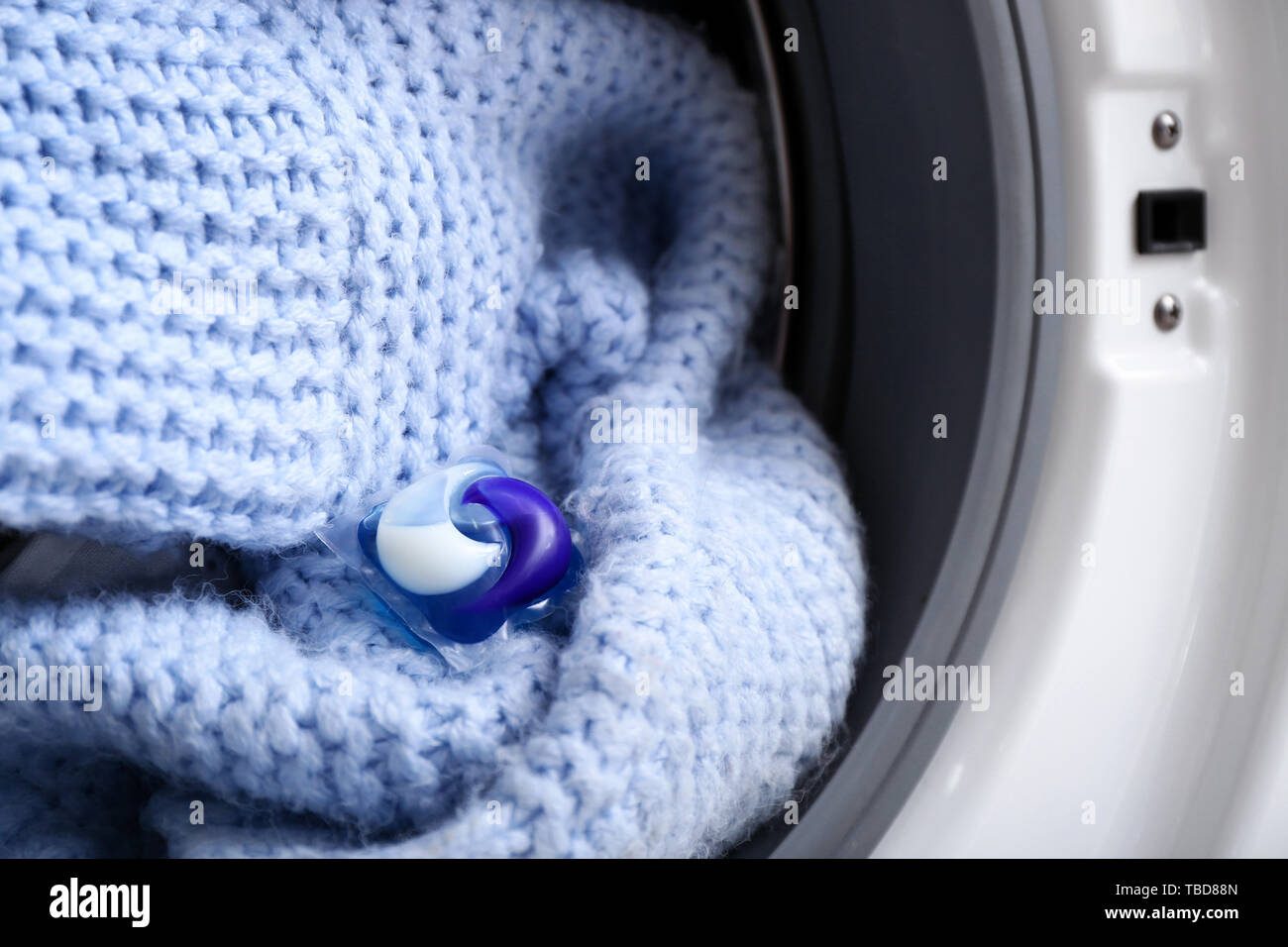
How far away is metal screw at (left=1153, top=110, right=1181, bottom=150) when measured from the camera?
0.57 meters

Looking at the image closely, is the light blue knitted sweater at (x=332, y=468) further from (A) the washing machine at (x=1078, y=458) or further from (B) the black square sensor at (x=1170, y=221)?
(B) the black square sensor at (x=1170, y=221)

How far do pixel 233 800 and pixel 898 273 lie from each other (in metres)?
0.46

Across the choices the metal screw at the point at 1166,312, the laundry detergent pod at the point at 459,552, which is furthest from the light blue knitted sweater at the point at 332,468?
the metal screw at the point at 1166,312

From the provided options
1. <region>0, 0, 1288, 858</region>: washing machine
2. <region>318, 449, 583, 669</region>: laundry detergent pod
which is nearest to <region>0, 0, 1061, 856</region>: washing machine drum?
<region>0, 0, 1288, 858</region>: washing machine

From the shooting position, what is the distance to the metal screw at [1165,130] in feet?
1.86

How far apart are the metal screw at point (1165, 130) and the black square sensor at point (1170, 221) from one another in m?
0.03

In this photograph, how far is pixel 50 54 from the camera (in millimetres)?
435

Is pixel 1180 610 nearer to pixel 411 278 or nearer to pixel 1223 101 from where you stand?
pixel 1223 101

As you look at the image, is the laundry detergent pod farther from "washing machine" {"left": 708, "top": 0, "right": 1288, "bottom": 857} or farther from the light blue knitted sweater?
"washing machine" {"left": 708, "top": 0, "right": 1288, "bottom": 857}

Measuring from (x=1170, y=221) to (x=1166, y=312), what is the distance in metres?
0.05

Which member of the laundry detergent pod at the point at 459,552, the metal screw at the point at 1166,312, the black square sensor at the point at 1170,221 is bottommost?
the laundry detergent pod at the point at 459,552

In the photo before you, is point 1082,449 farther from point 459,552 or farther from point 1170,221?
point 459,552

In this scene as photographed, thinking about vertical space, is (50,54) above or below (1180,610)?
above
